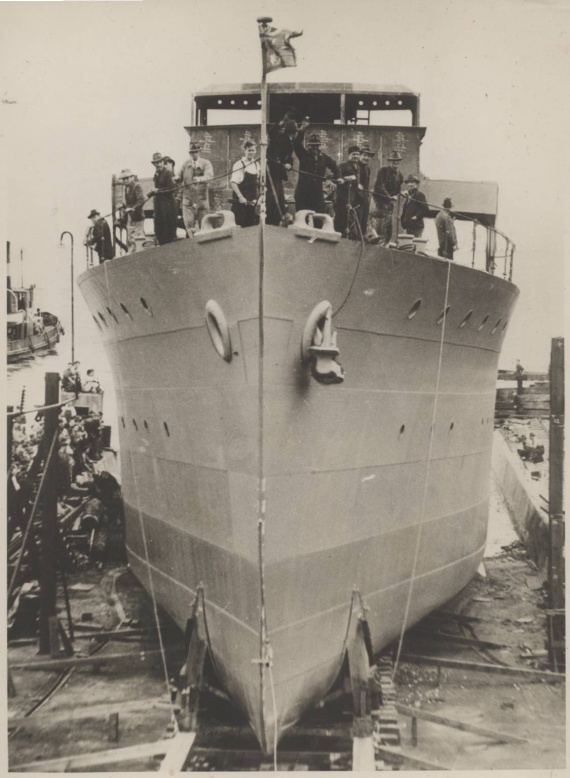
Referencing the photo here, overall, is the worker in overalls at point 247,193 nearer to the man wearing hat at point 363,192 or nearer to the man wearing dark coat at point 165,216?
the man wearing dark coat at point 165,216

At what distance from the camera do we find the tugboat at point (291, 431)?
453 centimetres

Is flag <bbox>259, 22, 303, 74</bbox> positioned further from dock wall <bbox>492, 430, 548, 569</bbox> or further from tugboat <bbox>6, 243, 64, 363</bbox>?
dock wall <bbox>492, 430, 548, 569</bbox>

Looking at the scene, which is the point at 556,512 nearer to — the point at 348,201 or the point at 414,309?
the point at 414,309

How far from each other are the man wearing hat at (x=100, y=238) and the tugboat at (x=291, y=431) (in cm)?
29

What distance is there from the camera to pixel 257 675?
Result: 4.56 meters

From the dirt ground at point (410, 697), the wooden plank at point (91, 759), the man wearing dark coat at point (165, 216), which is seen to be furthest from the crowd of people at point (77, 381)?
the wooden plank at point (91, 759)

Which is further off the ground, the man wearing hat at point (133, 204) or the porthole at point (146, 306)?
the man wearing hat at point (133, 204)

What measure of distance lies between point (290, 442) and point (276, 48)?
250cm

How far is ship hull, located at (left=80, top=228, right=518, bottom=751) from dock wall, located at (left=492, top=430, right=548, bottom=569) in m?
3.43

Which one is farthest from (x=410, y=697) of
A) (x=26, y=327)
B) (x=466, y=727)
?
(x=26, y=327)

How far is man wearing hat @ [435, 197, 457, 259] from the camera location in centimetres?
616

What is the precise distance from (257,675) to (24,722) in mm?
2011

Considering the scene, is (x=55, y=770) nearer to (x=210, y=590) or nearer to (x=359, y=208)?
(x=210, y=590)

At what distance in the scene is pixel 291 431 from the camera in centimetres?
463
